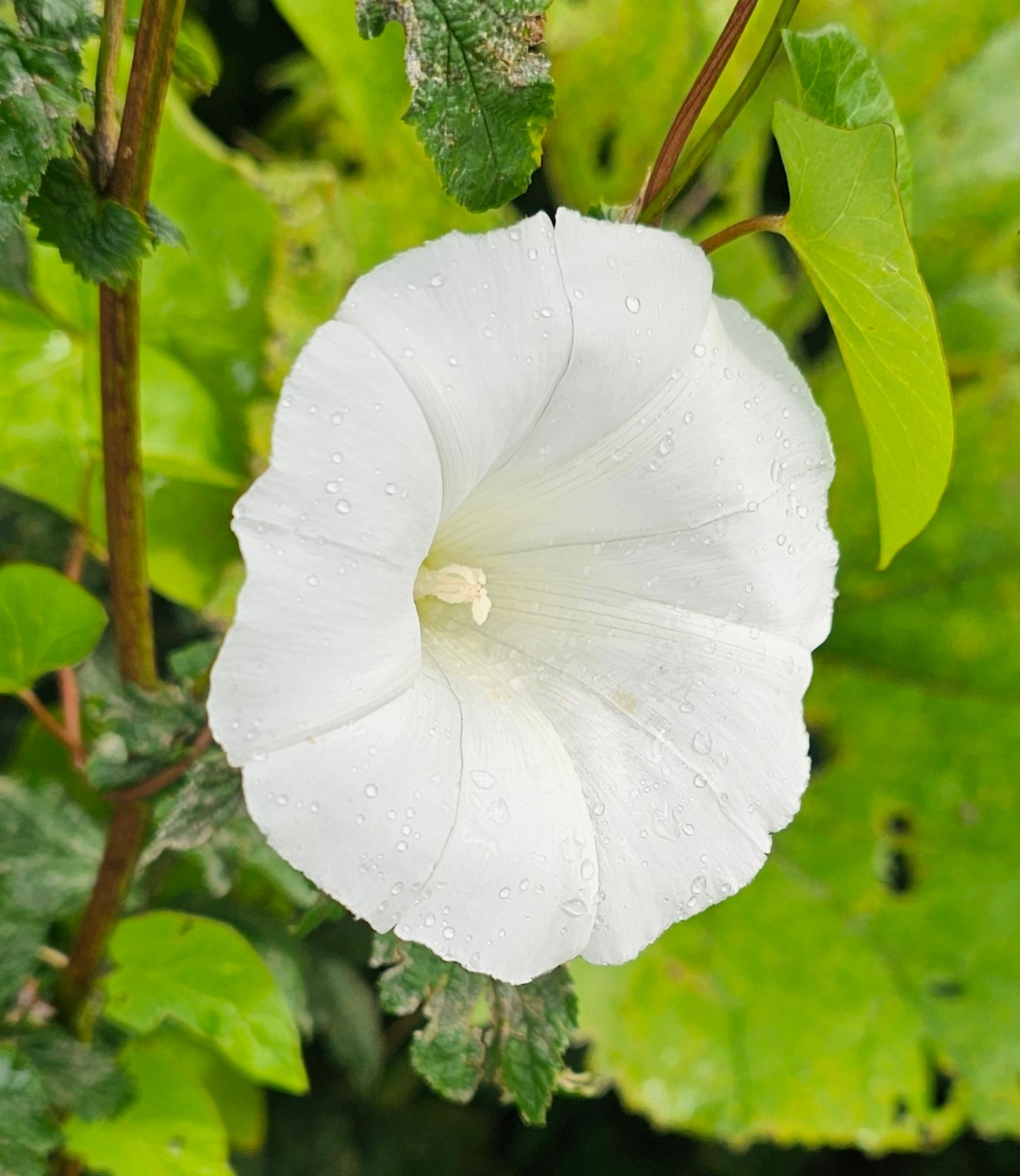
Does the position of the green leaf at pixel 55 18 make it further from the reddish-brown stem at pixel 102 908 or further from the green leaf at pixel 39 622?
A: the reddish-brown stem at pixel 102 908

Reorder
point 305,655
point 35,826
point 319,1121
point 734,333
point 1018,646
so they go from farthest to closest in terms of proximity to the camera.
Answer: point 1018,646 < point 319,1121 < point 35,826 < point 734,333 < point 305,655

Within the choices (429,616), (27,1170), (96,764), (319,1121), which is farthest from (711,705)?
(319,1121)

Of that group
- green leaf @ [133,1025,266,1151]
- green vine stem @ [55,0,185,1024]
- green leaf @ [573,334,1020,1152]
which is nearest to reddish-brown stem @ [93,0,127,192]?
green vine stem @ [55,0,185,1024]

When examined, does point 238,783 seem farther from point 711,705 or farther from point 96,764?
point 711,705

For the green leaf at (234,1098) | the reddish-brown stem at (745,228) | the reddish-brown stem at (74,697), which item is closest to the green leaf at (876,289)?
the reddish-brown stem at (745,228)

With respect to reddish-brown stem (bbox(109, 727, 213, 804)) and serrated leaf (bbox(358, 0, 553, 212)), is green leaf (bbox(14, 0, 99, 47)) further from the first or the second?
reddish-brown stem (bbox(109, 727, 213, 804))
